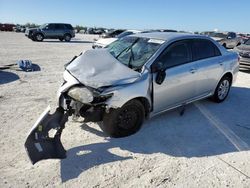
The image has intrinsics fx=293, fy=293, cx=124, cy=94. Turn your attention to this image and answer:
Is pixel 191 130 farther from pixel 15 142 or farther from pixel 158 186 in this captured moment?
pixel 15 142

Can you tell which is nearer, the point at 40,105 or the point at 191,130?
the point at 191,130

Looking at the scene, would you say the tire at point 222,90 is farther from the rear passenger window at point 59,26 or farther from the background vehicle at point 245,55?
the rear passenger window at point 59,26

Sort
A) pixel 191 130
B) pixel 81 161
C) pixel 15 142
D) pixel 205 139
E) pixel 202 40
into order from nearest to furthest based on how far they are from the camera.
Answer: pixel 81 161, pixel 15 142, pixel 205 139, pixel 191 130, pixel 202 40

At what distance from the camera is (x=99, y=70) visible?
5.03m

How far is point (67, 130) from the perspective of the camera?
5.21 meters

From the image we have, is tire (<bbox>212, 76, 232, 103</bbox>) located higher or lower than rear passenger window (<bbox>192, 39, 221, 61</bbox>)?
lower

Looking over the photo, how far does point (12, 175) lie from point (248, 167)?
328cm

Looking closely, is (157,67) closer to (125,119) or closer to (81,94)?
(125,119)

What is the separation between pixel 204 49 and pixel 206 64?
37 centimetres

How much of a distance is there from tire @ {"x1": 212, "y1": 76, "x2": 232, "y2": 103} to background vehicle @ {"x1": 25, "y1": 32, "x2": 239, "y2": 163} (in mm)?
411

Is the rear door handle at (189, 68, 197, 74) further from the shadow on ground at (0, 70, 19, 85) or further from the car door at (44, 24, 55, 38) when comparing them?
the car door at (44, 24, 55, 38)

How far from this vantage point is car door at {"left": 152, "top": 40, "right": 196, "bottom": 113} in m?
5.39

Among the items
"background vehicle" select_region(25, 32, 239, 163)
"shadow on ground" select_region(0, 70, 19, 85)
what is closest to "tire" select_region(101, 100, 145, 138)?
"background vehicle" select_region(25, 32, 239, 163)

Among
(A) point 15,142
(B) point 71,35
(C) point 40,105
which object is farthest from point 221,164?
(B) point 71,35
